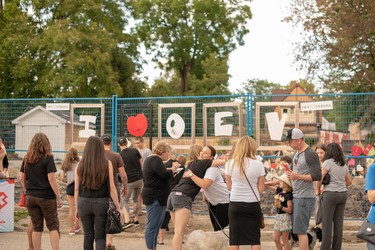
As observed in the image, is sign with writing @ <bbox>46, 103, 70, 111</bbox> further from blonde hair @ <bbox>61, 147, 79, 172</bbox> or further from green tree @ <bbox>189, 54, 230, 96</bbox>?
green tree @ <bbox>189, 54, 230, 96</bbox>

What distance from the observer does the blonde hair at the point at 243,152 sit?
870 cm

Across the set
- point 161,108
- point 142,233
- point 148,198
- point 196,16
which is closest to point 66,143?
point 161,108

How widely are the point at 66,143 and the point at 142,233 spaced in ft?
14.3

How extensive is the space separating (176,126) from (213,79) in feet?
136

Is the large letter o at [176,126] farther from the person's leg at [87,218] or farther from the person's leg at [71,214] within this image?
the person's leg at [87,218]

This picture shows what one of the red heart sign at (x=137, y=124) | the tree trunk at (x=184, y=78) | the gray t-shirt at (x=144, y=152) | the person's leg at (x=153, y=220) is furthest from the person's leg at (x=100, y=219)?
the tree trunk at (x=184, y=78)

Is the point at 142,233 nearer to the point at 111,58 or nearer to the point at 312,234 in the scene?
the point at 312,234

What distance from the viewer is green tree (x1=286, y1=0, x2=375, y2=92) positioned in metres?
30.9

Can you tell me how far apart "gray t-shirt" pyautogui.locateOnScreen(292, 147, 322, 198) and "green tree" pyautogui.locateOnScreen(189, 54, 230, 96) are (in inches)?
1847

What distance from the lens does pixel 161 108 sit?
15695 mm

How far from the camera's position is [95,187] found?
8.55 metres

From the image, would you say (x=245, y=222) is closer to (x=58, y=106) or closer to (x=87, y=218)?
(x=87, y=218)

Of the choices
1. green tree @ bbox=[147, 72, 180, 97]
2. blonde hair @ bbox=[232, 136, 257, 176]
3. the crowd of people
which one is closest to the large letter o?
the crowd of people

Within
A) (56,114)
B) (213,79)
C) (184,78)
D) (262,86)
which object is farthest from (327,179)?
(262,86)
